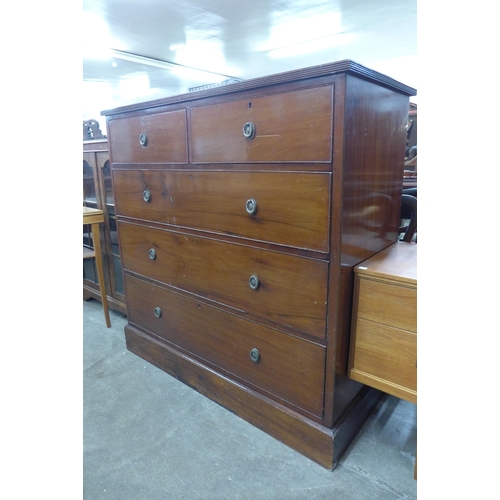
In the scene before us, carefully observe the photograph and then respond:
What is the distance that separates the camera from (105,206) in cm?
202

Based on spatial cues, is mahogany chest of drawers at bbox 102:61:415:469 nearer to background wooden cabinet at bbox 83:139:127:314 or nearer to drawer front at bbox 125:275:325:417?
drawer front at bbox 125:275:325:417

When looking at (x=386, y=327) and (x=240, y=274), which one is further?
(x=240, y=274)

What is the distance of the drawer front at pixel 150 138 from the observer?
1265 mm

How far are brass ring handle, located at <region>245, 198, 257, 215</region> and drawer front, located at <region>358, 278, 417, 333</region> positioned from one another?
383 millimetres

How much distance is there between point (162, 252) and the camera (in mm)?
1469

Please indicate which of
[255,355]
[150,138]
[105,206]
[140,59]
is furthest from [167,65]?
[255,355]

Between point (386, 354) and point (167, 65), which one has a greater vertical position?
point (167, 65)

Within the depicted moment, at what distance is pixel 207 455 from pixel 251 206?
0.84 m

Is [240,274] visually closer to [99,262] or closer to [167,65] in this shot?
[99,262]

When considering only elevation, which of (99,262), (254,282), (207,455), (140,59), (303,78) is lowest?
(207,455)
